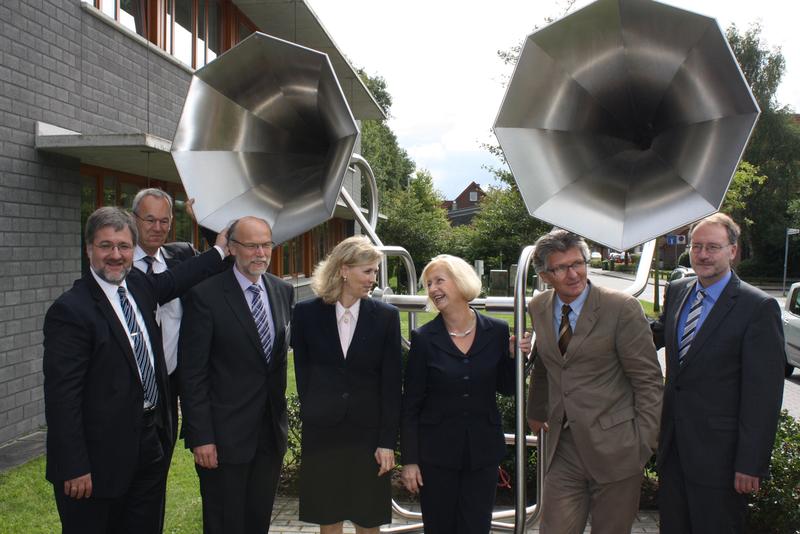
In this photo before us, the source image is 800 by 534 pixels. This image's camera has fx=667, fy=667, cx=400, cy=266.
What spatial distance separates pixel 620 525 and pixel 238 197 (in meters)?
2.34

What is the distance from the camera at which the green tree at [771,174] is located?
35750 mm

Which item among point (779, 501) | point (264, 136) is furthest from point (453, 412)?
point (779, 501)

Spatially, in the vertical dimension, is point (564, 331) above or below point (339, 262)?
below

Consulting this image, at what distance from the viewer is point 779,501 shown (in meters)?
3.88

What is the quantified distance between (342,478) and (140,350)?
105 cm

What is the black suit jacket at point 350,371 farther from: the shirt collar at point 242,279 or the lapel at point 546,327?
the lapel at point 546,327

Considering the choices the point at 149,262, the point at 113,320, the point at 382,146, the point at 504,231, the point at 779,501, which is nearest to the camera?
the point at 113,320

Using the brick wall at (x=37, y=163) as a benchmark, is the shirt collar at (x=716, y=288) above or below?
below

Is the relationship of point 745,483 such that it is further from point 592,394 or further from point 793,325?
point 793,325

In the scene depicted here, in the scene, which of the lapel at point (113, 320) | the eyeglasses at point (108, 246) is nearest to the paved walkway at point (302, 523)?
the lapel at point (113, 320)

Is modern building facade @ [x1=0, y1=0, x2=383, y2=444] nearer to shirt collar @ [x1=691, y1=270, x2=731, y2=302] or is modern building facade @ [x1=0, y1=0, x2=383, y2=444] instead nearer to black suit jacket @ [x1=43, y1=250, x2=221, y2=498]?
black suit jacket @ [x1=43, y1=250, x2=221, y2=498]

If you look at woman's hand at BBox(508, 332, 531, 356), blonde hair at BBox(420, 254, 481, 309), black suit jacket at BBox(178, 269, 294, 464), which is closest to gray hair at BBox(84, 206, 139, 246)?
black suit jacket at BBox(178, 269, 294, 464)

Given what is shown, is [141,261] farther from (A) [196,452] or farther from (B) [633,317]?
(B) [633,317]

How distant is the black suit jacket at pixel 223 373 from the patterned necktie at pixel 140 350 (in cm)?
15
